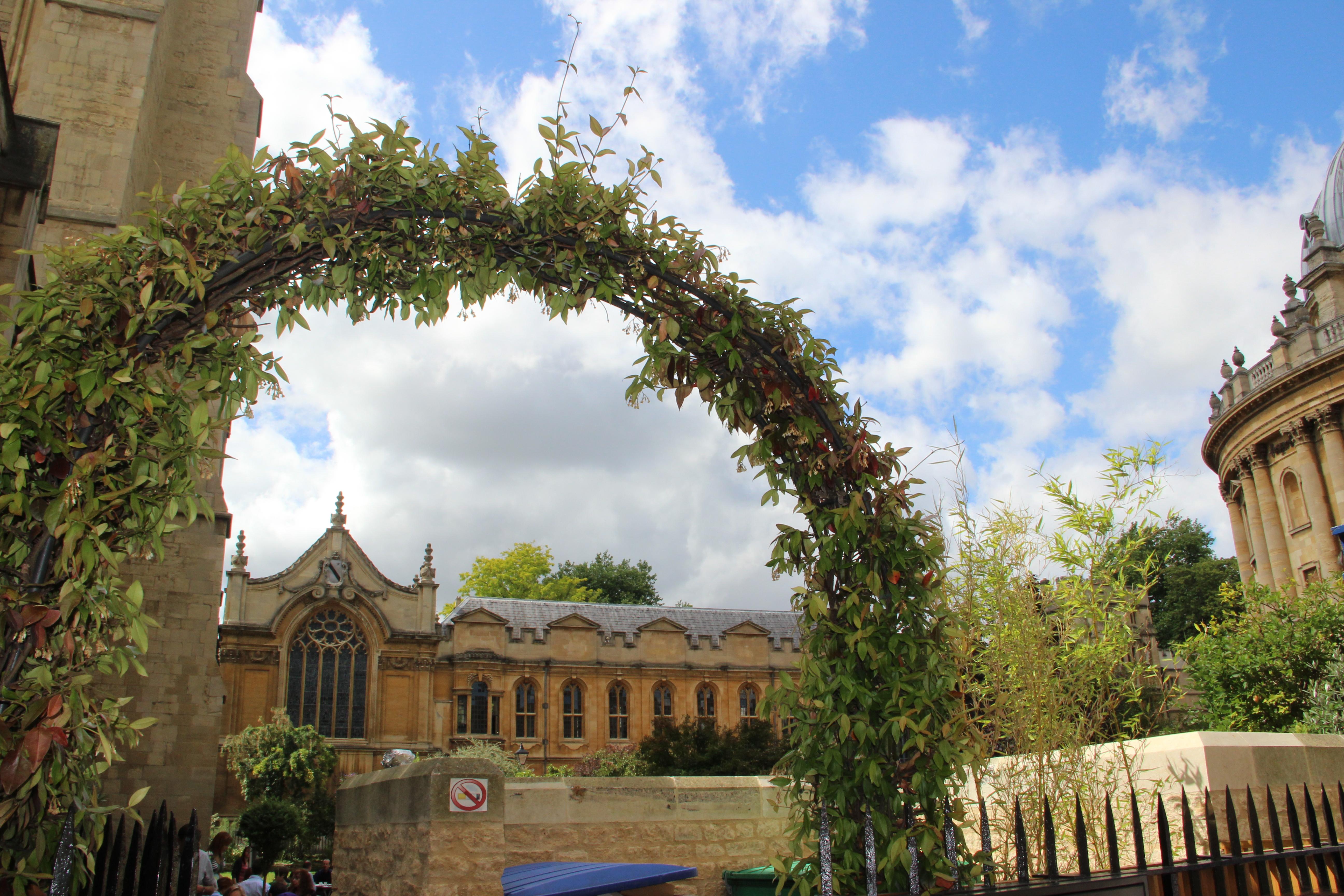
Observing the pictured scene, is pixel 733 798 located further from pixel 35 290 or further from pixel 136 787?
pixel 136 787

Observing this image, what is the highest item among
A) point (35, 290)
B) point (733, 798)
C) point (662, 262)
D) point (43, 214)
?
point (43, 214)

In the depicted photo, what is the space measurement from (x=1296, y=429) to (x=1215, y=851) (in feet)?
102

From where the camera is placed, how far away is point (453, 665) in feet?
113

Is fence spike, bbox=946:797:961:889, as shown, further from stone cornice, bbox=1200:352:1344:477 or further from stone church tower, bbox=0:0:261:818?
stone cornice, bbox=1200:352:1344:477

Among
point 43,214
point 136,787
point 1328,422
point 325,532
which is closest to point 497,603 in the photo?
point 325,532

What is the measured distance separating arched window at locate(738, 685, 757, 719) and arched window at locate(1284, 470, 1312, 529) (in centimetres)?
1964

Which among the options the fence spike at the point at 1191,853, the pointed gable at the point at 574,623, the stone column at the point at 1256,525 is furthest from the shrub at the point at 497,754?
the stone column at the point at 1256,525

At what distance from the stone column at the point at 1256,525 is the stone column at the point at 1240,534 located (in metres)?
0.88

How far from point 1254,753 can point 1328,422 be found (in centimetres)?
2895

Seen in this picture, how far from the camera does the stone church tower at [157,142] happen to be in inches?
430

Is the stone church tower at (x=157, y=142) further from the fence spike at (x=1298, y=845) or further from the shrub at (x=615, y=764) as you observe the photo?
the shrub at (x=615, y=764)

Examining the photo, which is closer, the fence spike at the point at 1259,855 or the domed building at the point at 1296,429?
the fence spike at the point at 1259,855

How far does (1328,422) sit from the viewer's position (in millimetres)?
27953

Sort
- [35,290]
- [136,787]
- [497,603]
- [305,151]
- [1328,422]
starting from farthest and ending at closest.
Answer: [497,603], [1328,422], [136,787], [305,151], [35,290]
